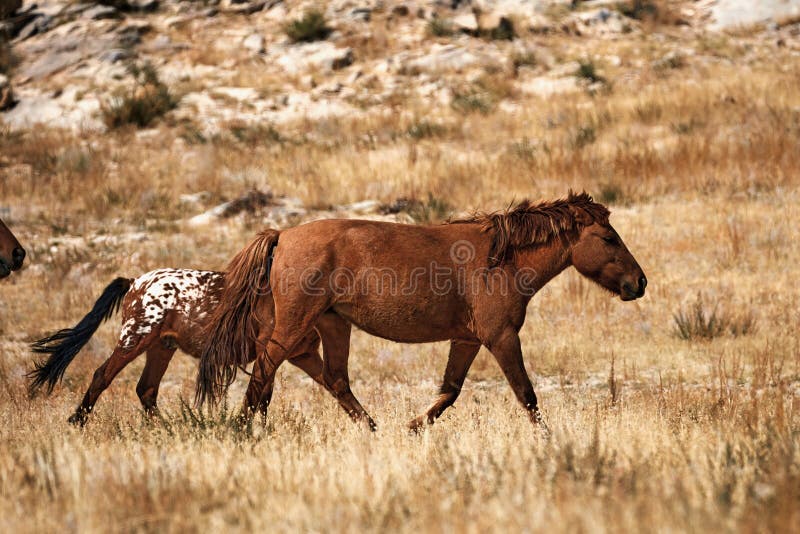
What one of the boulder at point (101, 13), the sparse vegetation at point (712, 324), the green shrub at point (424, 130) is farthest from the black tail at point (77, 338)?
the boulder at point (101, 13)

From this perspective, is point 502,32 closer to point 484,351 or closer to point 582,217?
point 484,351

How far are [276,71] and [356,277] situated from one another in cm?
1783

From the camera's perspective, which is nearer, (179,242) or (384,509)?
(384,509)

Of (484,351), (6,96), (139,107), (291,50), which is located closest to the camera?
(484,351)

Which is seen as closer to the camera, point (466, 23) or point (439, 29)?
point (439, 29)

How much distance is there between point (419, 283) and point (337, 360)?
1004 mm

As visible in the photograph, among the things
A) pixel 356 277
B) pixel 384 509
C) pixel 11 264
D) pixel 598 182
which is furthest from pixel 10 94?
pixel 384 509

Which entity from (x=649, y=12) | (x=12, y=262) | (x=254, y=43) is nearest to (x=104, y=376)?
(x=12, y=262)

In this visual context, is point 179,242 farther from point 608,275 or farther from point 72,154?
point 608,275

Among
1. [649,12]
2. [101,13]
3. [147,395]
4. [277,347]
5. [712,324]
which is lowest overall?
[649,12]

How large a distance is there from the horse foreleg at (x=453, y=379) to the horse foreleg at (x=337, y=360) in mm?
511

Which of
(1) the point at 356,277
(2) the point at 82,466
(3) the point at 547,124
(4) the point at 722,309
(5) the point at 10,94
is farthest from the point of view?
(5) the point at 10,94

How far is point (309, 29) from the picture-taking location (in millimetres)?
24641

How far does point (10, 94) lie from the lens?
71.8 feet
